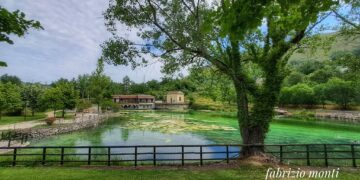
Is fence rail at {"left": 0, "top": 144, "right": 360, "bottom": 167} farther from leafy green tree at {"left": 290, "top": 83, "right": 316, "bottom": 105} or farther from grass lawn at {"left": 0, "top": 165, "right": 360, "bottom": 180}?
leafy green tree at {"left": 290, "top": 83, "right": 316, "bottom": 105}

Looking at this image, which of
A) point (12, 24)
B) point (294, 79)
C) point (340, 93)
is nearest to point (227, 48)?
point (12, 24)

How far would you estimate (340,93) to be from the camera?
6375cm

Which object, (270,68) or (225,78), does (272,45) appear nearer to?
(270,68)

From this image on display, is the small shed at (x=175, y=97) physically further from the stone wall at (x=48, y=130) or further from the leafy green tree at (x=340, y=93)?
the stone wall at (x=48, y=130)

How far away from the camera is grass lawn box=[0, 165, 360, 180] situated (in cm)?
913

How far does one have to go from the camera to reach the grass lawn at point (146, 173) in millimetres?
9133

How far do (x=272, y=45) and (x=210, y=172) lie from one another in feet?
23.0

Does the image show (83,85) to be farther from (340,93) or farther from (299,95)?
(340,93)

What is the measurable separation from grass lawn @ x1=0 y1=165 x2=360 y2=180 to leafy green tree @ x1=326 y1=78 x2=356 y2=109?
60.3m

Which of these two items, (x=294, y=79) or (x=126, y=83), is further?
(x=126, y=83)

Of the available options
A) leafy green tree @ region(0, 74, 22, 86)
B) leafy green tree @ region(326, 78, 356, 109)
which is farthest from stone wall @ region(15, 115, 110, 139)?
leafy green tree @ region(0, 74, 22, 86)

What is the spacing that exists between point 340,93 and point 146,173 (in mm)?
66731

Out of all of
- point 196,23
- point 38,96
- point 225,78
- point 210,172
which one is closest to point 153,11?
point 196,23

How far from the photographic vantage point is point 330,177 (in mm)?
9164
